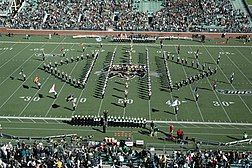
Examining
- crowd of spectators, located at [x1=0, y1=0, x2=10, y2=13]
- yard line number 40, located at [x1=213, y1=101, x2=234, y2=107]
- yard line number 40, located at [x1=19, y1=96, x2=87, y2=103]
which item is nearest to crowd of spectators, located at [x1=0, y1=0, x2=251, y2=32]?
crowd of spectators, located at [x1=0, y1=0, x2=10, y2=13]

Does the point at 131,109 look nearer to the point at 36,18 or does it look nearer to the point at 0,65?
the point at 0,65

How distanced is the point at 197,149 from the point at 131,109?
706 centimetres

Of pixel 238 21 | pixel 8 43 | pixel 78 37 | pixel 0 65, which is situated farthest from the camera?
pixel 238 21

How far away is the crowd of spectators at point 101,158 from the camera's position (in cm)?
1609

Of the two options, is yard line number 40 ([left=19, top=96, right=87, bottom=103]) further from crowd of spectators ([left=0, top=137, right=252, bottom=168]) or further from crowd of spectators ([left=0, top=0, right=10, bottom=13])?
crowd of spectators ([left=0, top=0, right=10, bottom=13])

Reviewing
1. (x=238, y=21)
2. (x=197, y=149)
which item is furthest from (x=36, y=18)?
(x=197, y=149)

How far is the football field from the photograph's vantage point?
77.6ft

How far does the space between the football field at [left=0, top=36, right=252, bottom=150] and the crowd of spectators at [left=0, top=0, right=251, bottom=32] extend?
27.0 ft

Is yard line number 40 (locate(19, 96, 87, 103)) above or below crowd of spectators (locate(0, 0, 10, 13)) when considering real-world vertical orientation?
below

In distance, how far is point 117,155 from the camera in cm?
1717

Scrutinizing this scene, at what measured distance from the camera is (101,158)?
17000mm

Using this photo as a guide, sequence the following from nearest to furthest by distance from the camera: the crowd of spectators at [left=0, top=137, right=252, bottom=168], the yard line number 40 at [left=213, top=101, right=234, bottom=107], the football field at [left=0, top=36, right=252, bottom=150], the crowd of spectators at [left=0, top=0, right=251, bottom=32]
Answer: the crowd of spectators at [left=0, top=137, right=252, bottom=168]
the football field at [left=0, top=36, right=252, bottom=150]
the yard line number 40 at [left=213, top=101, right=234, bottom=107]
the crowd of spectators at [left=0, top=0, right=251, bottom=32]

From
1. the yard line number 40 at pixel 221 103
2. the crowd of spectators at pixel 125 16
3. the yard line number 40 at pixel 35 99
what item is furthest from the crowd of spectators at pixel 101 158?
the crowd of spectators at pixel 125 16

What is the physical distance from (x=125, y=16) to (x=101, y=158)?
38475 millimetres
